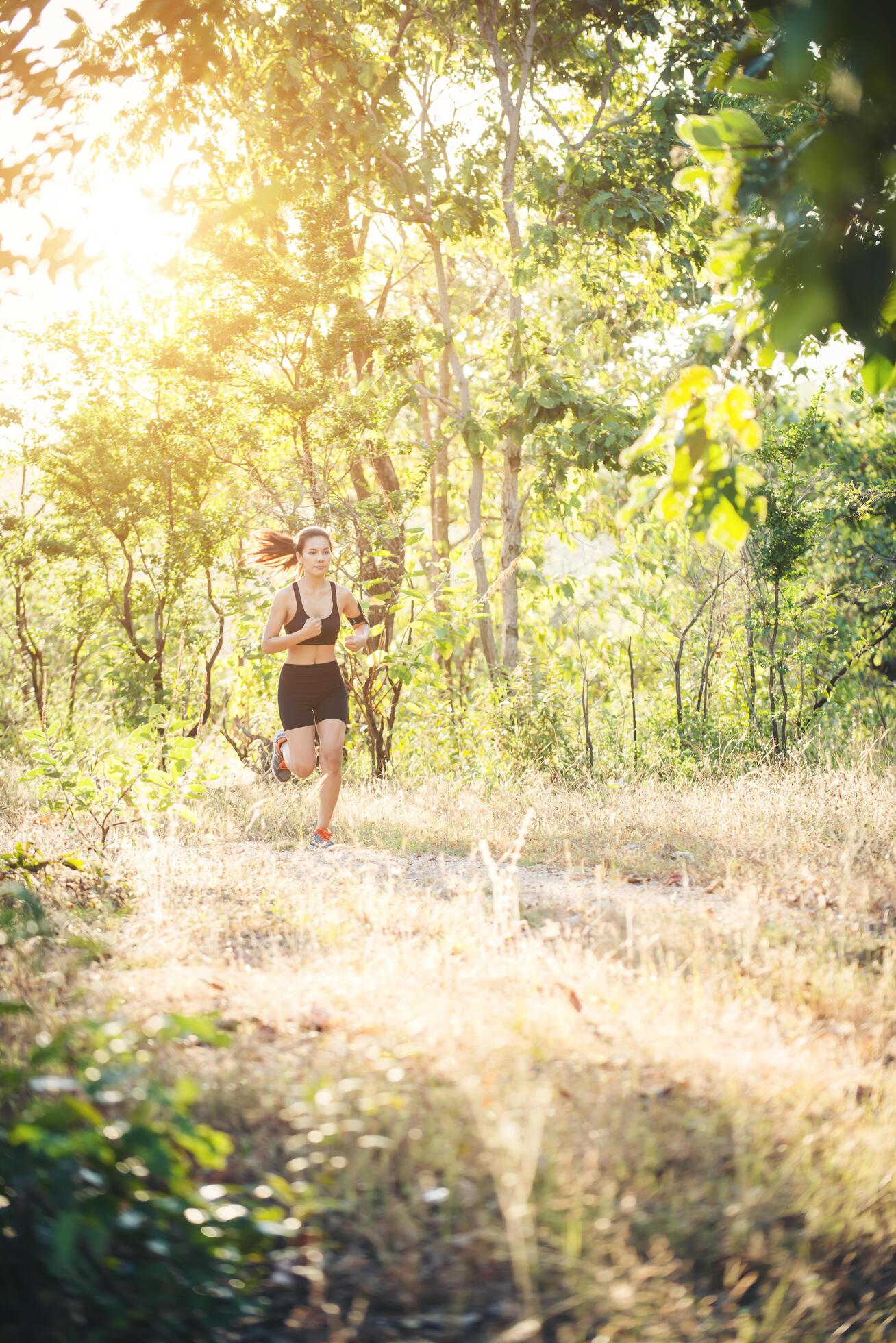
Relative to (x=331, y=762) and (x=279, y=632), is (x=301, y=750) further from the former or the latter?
(x=279, y=632)

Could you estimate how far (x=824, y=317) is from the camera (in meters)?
2.36

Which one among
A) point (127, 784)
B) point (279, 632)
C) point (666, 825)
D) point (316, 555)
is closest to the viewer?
point (127, 784)

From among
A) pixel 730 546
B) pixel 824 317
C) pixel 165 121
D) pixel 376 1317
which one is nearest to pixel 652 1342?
pixel 376 1317

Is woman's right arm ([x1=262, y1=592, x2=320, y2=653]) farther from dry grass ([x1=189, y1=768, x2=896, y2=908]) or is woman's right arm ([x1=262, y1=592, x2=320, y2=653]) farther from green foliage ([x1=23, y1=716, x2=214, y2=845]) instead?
dry grass ([x1=189, y1=768, x2=896, y2=908])

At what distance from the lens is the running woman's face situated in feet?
22.9

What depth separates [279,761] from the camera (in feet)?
26.7

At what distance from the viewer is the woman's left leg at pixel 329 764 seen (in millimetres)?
6664

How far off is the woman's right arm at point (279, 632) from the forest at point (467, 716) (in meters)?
0.91

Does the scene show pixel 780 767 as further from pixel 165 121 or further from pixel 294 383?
pixel 165 121

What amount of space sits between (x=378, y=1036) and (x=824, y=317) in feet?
7.13

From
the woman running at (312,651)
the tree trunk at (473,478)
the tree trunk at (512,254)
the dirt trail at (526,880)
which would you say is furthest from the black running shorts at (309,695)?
the tree trunk at (473,478)

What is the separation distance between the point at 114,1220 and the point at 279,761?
20.8ft

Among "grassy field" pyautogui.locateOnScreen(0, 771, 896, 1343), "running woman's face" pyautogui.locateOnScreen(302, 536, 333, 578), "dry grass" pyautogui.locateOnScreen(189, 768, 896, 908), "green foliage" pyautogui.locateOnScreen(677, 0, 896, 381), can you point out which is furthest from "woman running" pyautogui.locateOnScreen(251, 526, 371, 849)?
"green foliage" pyautogui.locateOnScreen(677, 0, 896, 381)

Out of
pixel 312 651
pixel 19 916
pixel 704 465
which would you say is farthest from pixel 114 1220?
pixel 312 651
